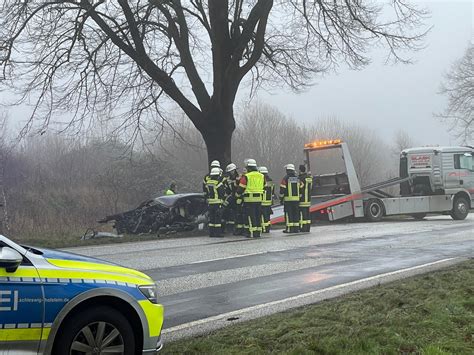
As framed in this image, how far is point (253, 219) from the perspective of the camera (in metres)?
14.8

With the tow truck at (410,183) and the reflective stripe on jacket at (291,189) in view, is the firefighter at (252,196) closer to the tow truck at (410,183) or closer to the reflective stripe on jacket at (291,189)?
the reflective stripe on jacket at (291,189)

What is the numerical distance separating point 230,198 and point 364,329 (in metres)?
10.7

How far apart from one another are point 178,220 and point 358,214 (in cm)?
827

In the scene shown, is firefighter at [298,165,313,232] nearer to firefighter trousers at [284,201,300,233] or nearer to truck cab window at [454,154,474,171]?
firefighter trousers at [284,201,300,233]

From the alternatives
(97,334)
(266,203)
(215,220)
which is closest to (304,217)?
(266,203)

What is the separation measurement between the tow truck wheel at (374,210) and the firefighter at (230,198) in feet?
25.4

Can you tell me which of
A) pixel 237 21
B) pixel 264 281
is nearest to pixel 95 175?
pixel 237 21

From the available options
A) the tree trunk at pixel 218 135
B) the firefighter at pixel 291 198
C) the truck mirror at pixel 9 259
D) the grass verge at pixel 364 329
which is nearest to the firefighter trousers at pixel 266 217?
the firefighter at pixel 291 198

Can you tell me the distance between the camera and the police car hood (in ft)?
12.8

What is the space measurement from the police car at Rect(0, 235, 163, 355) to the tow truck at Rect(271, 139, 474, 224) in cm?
1764

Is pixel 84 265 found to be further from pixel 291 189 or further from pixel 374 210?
pixel 374 210

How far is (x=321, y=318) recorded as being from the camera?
564 centimetres

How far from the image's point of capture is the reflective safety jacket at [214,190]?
580 inches

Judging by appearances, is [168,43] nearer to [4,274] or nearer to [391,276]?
[391,276]
